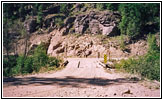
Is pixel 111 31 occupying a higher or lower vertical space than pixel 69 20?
lower

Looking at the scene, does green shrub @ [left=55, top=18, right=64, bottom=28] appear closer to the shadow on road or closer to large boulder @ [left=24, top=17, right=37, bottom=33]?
large boulder @ [left=24, top=17, right=37, bottom=33]

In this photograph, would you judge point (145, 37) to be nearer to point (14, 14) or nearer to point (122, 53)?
point (122, 53)

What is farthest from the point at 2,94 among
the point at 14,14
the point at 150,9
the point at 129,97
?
the point at 14,14

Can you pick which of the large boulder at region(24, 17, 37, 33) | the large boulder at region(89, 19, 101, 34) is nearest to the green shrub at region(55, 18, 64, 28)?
the large boulder at region(24, 17, 37, 33)

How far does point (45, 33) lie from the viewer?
41.8m

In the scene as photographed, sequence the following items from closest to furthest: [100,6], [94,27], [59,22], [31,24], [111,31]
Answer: [111,31], [94,27], [59,22], [100,6], [31,24]

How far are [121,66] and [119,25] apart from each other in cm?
2438

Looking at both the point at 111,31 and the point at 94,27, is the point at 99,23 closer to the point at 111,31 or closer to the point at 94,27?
the point at 94,27

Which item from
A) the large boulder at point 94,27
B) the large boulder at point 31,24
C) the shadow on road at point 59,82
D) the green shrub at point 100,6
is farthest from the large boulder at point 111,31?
the shadow on road at point 59,82

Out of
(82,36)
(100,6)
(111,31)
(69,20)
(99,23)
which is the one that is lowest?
(82,36)

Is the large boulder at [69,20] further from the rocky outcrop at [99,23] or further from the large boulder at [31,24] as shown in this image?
the large boulder at [31,24]

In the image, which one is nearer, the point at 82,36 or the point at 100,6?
the point at 82,36

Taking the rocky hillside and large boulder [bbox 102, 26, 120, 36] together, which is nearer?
the rocky hillside

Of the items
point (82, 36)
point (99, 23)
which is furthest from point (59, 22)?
point (99, 23)
